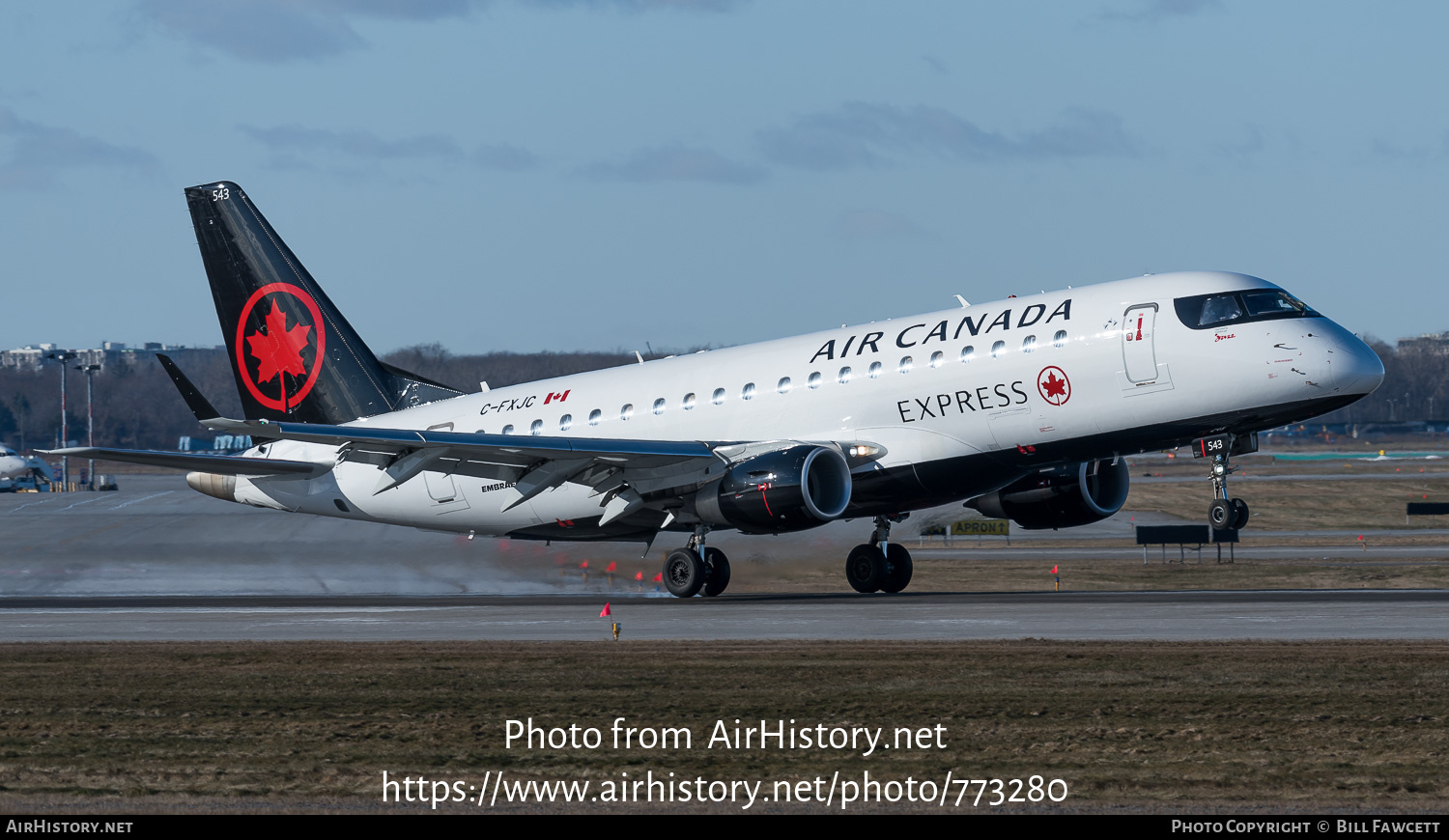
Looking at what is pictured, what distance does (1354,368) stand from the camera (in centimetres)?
2748

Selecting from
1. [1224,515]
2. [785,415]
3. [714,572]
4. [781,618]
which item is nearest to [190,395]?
[714,572]

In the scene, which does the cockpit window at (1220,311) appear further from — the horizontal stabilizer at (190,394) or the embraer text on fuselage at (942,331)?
the horizontal stabilizer at (190,394)

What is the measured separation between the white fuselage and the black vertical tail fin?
402 cm

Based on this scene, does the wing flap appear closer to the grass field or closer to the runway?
the runway

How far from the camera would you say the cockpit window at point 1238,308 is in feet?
93.1

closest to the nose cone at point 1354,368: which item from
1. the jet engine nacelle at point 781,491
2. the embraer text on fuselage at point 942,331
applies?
the embraer text on fuselage at point 942,331

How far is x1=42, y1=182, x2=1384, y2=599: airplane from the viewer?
2877 cm

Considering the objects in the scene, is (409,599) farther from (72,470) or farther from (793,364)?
(72,470)

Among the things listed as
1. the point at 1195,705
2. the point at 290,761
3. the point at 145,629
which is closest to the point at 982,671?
the point at 1195,705

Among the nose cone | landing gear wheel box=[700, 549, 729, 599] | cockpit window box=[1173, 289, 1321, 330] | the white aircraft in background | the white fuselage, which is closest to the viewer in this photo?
the nose cone

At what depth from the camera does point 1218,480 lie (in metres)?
28.9

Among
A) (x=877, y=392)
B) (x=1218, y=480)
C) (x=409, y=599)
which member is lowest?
(x=409, y=599)

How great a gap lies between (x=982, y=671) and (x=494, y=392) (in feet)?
70.0

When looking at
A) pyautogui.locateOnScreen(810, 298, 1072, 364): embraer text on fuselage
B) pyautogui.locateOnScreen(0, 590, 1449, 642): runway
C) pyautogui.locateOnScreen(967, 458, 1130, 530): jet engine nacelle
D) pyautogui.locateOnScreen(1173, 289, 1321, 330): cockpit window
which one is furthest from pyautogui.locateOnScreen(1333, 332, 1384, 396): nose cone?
pyautogui.locateOnScreen(967, 458, 1130, 530): jet engine nacelle
